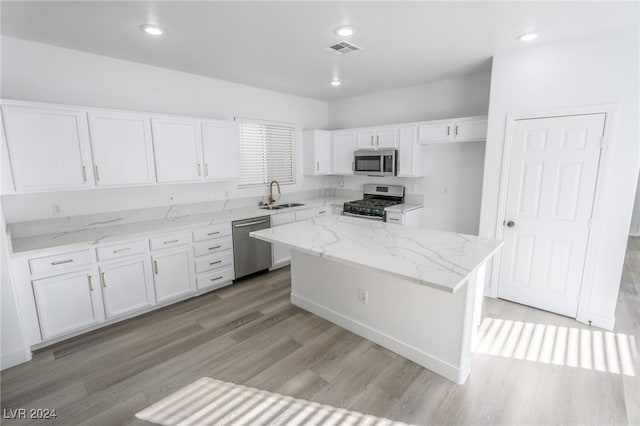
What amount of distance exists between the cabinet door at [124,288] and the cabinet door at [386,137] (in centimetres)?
355

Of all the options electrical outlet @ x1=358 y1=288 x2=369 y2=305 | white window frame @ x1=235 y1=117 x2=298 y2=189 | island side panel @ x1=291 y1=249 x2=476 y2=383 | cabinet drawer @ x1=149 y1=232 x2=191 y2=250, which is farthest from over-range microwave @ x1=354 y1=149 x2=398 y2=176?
cabinet drawer @ x1=149 y1=232 x2=191 y2=250

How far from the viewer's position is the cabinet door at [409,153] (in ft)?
14.0

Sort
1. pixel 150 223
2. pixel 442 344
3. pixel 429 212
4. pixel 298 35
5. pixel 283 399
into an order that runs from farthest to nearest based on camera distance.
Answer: pixel 429 212 → pixel 150 223 → pixel 298 35 → pixel 442 344 → pixel 283 399

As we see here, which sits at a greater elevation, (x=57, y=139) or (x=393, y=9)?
(x=393, y=9)

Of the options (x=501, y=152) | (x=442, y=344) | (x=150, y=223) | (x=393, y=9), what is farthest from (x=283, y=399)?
(x=501, y=152)

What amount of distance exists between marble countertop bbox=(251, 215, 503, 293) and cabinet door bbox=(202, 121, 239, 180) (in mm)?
1443

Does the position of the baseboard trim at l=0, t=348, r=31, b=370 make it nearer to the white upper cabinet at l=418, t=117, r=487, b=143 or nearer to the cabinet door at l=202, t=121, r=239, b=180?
the cabinet door at l=202, t=121, r=239, b=180

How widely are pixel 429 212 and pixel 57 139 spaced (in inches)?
177

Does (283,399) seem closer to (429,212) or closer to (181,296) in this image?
(181,296)

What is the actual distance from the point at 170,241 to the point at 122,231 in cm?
46

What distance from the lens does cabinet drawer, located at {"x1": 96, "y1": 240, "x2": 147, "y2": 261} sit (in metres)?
2.79

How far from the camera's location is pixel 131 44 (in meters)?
2.76

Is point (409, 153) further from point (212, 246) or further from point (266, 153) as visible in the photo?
point (212, 246)

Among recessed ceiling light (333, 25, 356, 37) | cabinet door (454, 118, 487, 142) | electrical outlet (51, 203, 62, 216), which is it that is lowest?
electrical outlet (51, 203, 62, 216)
